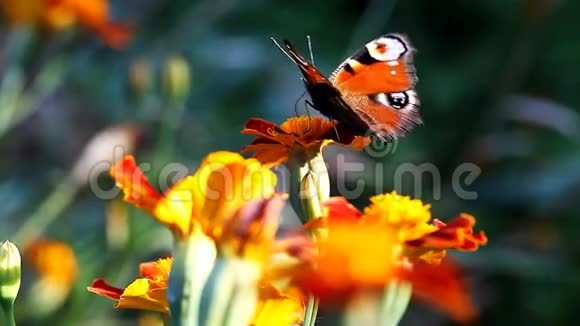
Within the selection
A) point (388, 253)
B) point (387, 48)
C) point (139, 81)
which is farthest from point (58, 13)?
point (388, 253)

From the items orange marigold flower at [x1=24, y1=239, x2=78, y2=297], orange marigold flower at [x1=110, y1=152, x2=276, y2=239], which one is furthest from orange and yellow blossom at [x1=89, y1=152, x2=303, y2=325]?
orange marigold flower at [x1=24, y1=239, x2=78, y2=297]

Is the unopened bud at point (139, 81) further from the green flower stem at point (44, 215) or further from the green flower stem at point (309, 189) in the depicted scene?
the green flower stem at point (309, 189)

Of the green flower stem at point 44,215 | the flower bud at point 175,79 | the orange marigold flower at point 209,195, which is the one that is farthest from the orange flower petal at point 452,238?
the green flower stem at point 44,215

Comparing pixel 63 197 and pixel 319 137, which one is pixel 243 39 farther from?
pixel 319 137

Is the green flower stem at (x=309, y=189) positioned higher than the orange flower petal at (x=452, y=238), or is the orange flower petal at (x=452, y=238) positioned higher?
the green flower stem at (x=309, y=189)

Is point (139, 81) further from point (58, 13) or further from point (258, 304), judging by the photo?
point (258, 304)

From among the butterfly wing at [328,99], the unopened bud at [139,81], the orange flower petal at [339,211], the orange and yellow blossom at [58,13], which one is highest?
the orange and yellow blossom at [58,13]

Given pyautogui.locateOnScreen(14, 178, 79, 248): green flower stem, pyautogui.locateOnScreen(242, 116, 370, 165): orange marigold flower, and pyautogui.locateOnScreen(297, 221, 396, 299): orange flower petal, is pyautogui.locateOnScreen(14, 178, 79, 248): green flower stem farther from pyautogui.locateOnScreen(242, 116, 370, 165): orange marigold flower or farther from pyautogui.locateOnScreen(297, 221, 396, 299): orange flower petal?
pyautogui.locateOnScreen(297, 221, 396, 299): orange flower petal

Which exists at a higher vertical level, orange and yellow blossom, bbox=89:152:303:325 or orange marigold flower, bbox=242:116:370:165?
orange marigold flower, bbox=242:116:370:165
